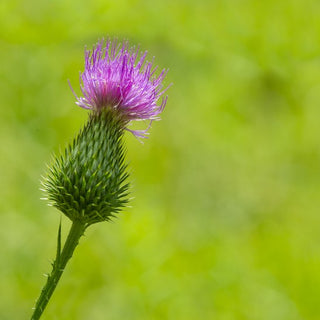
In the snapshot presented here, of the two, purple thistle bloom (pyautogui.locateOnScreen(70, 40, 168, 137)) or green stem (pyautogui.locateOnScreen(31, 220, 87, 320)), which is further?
purple thistle bloom (pyautogui.locateOnScreen(70, 40, 168, 137))

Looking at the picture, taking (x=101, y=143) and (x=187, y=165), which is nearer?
(x=101, y=143)

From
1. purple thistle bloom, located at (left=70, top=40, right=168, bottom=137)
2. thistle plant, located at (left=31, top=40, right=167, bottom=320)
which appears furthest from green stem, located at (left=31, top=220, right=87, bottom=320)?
purple thistle bloom, located at (left=70, top=40, right=168, bottom=137)

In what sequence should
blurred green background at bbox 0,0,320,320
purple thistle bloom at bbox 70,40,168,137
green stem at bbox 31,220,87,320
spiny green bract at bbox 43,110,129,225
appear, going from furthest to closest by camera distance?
1. blurred green background at bbox 0,0,320,320
2. purple thistle bloom at bbox 70,40,168,137
3. spiny green bract at bbox 43,110,129,225
4. green stem at bbox 31,220,87,320

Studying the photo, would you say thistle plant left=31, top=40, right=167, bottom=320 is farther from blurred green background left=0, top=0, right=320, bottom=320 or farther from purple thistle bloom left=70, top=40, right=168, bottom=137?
blurred green background left=0, top=0, right=320, bottom=320

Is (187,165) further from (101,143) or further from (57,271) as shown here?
(57,271)

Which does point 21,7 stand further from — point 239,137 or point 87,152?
point 87,152

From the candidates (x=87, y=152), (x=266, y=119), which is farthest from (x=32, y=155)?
(x=87, y=152)

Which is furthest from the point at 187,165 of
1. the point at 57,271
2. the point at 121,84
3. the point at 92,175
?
the point at 57,271
